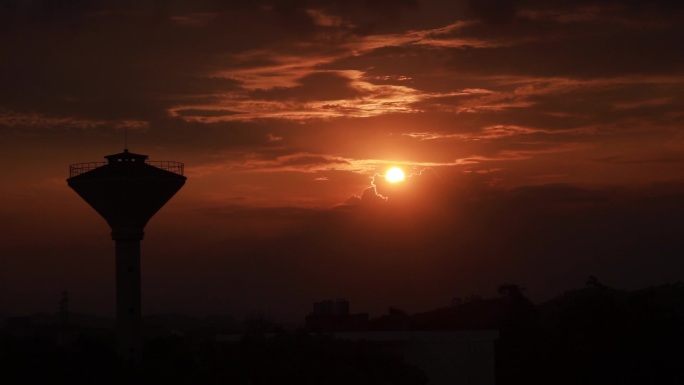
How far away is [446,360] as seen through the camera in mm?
61906

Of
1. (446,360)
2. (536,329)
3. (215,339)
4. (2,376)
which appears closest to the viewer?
(2,376)

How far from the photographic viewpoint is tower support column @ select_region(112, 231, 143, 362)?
61938 mm

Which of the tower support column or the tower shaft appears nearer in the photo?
the tower support column

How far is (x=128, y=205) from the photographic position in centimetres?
6069

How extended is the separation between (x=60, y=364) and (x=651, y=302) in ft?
168

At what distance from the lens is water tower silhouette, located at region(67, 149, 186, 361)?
6028 centimetres

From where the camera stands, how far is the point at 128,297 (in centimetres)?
6294

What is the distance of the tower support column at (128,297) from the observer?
61938mm

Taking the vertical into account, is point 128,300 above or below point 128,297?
below

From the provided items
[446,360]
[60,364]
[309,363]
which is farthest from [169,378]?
[446,360]

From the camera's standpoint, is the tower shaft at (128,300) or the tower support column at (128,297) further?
the tower shaft at (128,300)

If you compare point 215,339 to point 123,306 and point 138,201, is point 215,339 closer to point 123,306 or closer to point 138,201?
point 123,306

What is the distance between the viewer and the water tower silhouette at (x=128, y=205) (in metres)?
60.3

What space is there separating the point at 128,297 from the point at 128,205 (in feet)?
19.0
